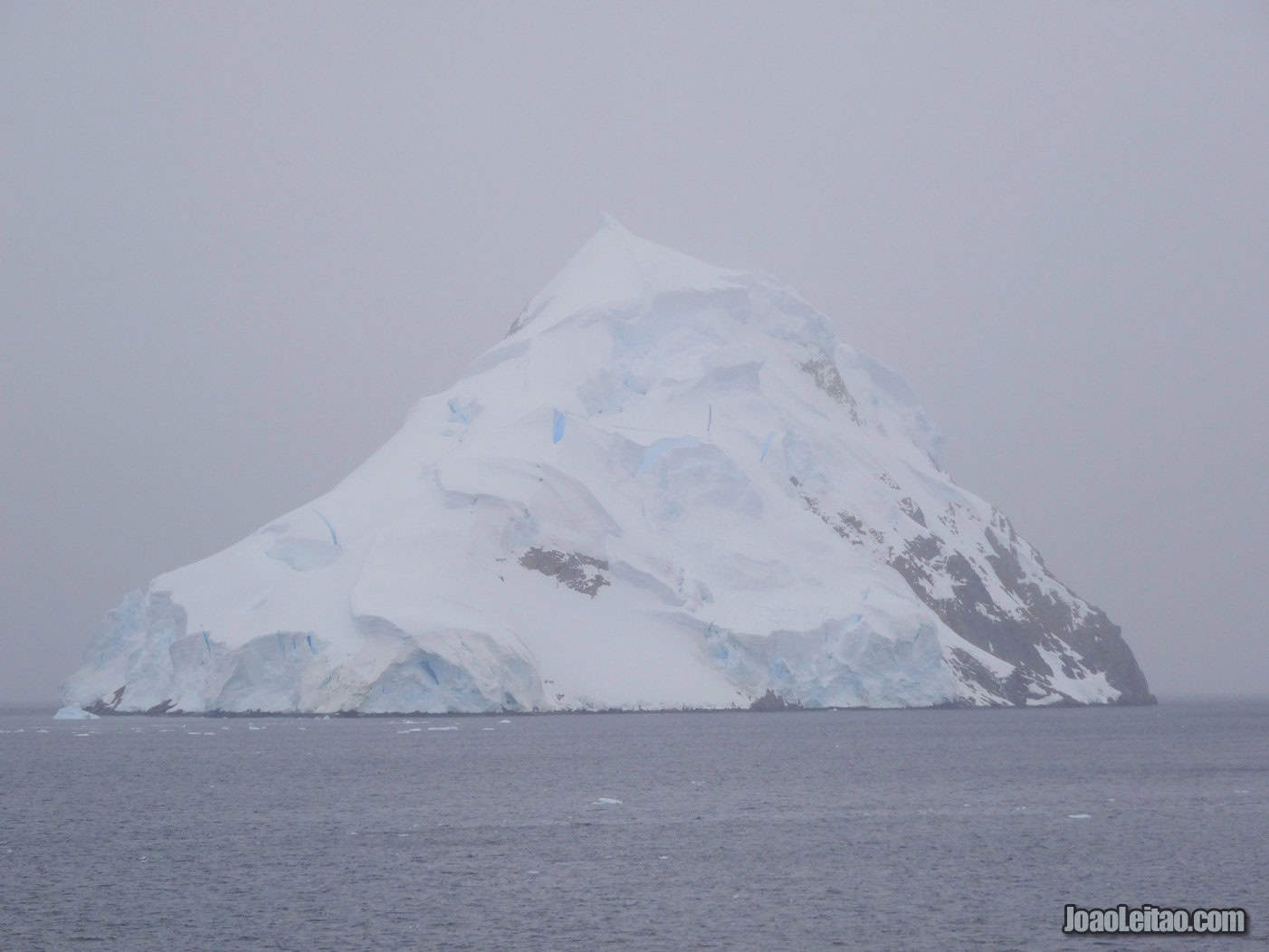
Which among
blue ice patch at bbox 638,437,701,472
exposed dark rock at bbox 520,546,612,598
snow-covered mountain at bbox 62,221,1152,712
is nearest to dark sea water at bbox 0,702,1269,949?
snow-covered mountain at bbox 62,221,1152,712

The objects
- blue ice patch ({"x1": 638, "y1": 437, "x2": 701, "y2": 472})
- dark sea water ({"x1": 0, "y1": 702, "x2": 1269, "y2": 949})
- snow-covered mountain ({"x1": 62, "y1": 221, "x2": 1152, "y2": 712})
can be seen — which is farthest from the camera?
blue ice patch ({"x1": 638, "y1": 437, "x2": 701, "y2": 472})

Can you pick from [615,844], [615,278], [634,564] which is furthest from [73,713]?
[615,844]

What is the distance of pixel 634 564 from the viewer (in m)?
87.6

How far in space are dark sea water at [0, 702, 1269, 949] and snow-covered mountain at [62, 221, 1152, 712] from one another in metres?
14.2

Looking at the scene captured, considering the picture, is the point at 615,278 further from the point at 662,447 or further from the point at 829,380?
the point at 662,447

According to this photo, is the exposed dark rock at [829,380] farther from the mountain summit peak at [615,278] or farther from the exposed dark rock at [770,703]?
the exposed dark rock at [770,703]

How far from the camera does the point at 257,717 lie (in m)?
89.9

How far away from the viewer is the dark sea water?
78.7ft

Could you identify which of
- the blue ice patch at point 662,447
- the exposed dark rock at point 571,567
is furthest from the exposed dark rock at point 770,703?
the blue ice patch at point 662,447

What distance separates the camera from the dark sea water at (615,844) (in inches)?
945

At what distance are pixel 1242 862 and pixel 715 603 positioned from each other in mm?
58483

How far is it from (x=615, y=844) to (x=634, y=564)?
5498cm

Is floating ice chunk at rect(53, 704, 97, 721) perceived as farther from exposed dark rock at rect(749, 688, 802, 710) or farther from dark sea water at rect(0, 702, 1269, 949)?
exposed dark rock at rect(749, 688, 802, 710)

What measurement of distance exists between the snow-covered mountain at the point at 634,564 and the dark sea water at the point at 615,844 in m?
14.2
